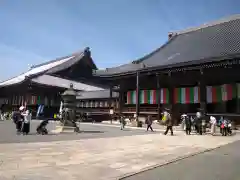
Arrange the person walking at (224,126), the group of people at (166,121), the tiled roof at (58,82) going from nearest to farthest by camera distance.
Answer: the group of people at (166,121) < the person walking at (224,126) < the tiled roof at (58,82)

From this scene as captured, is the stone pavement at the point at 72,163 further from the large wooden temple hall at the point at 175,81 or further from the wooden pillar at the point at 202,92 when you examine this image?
the wooden pillar at the point at 202,92

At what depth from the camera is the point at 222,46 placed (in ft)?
91.9

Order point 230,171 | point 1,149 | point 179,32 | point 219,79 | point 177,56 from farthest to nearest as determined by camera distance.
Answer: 1. point 179,32
2. point 177,56
3. point 219,79
4. point 1,149
5. point 230,171

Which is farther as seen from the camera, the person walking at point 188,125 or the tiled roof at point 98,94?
the tiled roof at point 98,94

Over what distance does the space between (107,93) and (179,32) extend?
14333 millimetres

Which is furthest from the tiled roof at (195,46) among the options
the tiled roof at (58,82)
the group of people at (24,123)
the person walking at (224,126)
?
the group of people at (24,123)

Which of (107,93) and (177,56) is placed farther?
(107,93)

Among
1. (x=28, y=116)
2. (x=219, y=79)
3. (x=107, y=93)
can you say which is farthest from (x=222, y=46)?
(x=28, y=116)

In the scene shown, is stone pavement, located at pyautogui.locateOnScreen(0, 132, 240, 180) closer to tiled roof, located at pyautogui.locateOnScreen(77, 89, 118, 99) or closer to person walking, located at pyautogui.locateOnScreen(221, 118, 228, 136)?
person walking, located at pyautogui.locateOnScreen(221, 118, 228, 136)

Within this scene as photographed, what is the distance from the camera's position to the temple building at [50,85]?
43.2 metres

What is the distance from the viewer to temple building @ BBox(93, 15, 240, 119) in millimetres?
25359

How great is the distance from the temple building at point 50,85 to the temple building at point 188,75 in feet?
38.1

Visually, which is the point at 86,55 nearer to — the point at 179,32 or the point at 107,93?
the point at 107,93

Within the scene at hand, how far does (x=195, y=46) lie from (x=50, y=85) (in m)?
23.1
